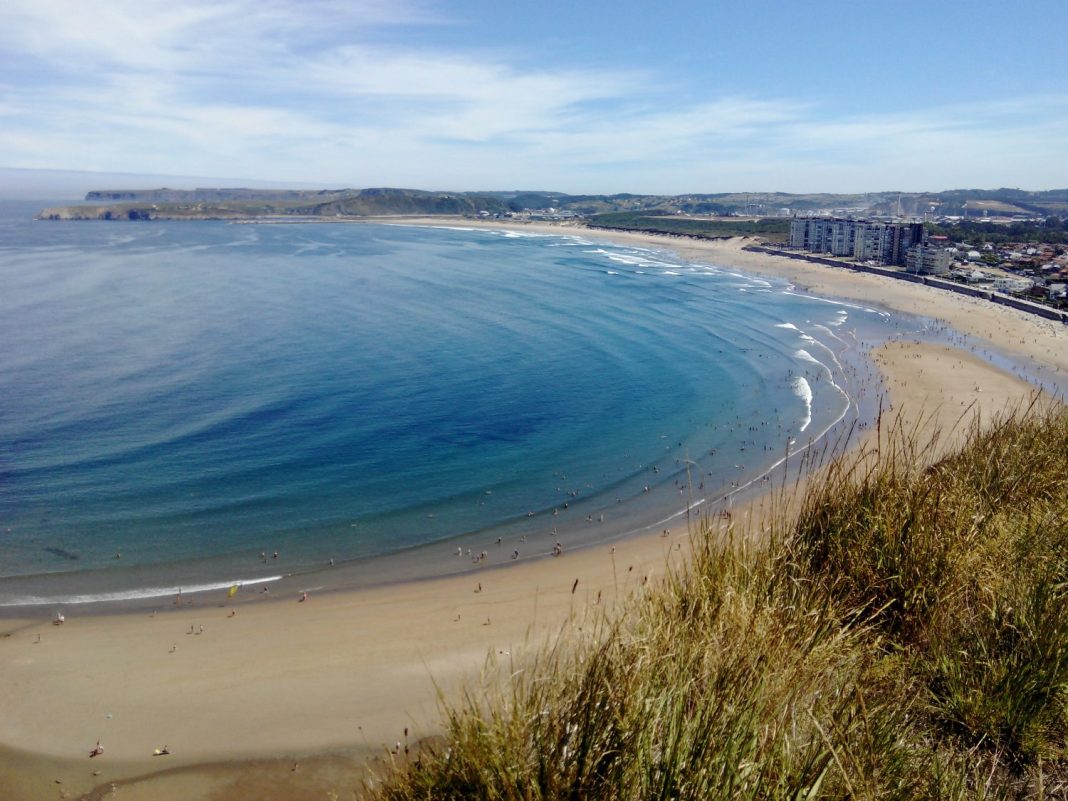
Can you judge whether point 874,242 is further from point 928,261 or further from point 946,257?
point 928,261

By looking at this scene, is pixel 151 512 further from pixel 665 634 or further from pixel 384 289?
pixel 384 289

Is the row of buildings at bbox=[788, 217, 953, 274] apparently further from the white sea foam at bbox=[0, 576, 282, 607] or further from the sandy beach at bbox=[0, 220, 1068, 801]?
the white sea foam at bbox=[0, 576, 282, 607]

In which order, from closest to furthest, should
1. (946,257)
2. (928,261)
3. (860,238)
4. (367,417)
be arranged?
(367,417), (928,261), (946,257), (860,238)

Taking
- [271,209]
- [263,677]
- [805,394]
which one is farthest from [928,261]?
[271,209]

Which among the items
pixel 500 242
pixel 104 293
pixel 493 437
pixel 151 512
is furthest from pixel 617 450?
pixel 500 242

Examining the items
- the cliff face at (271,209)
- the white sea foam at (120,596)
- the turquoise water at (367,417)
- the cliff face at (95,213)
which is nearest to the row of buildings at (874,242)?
the turquoise water at (367,417)

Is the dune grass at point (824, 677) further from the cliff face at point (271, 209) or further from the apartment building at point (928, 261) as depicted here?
the cliff face at point (271, 209)
